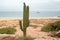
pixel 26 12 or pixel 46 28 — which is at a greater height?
pixel 26 12

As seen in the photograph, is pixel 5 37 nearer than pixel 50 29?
Yes

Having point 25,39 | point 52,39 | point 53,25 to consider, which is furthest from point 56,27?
point 25,39

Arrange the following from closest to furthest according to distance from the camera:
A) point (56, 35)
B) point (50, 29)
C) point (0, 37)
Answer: point (0, 37) → point (56, 35) → point (50, 29)

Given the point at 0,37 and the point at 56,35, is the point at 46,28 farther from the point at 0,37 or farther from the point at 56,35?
the point at 0,37

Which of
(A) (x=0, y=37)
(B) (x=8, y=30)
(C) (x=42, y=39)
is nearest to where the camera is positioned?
(A) (x=0, y=37)

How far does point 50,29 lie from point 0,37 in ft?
32.1

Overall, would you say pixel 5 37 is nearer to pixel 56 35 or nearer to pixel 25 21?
pixel 25 21

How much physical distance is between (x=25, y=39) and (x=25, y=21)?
186 centimetres

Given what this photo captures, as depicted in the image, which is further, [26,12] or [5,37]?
[26,12]

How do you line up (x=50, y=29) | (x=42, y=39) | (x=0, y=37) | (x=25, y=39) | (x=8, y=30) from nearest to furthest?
(x=0, y=37), (x=25, y=39), (x=42, y=39), (x=8, y=30), (x=50, y=29)

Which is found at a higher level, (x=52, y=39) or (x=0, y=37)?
(x=0, y=37)

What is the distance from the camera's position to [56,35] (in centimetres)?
1612

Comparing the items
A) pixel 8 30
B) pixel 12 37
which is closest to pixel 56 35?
pixel 8 30

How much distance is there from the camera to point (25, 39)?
42.4 feet
